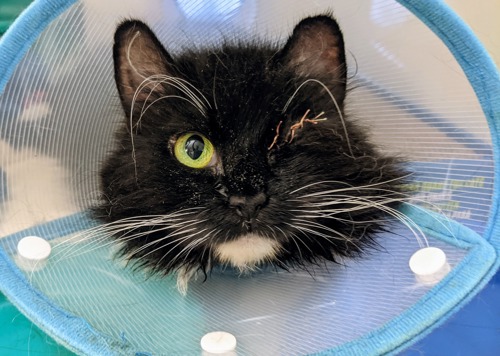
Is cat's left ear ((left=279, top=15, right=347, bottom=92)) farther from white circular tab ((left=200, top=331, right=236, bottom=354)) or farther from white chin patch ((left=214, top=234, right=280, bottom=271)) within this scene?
white circular tab ((left=200, top=331, right=236, bottom=354))

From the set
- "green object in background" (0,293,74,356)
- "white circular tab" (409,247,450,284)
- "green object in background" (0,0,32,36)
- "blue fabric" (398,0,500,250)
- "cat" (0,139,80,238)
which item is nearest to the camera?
"blue fabric" (398,0,500,250)

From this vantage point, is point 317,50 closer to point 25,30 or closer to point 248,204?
point 248,204

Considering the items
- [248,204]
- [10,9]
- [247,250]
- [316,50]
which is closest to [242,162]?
[248,204]

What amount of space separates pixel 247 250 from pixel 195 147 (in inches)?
9.2

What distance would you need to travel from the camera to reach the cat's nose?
3.14 feet

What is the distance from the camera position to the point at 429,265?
1.03 meters

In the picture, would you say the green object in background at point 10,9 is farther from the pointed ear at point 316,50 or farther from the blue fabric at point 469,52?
the blue fabric at point 469,52

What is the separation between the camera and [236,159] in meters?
0.99

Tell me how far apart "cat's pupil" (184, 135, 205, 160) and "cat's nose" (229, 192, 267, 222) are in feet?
0.44

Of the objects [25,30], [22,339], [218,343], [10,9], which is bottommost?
[22,339]

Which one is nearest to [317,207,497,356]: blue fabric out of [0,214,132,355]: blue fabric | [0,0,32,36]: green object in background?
[0,214,132,355]: blue fabric

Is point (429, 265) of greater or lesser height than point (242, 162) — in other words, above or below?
below

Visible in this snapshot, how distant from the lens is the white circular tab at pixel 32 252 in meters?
1.09

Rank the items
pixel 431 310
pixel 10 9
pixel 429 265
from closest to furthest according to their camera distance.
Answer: pixel 431 310, pixel 429 265, pixel 10 9
